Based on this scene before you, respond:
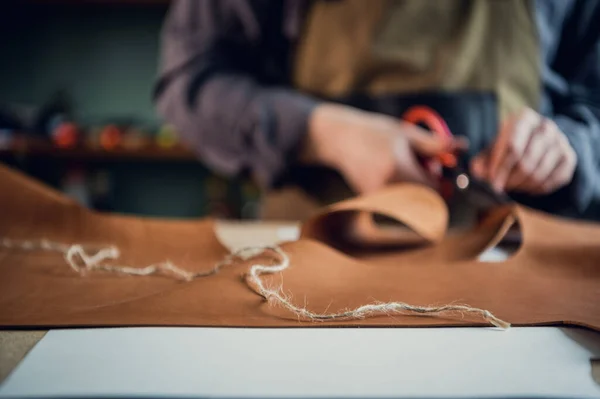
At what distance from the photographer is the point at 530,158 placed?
0.55m

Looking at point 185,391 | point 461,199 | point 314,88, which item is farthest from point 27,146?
point 185,391

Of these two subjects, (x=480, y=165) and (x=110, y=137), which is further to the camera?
(x=110, y=137)

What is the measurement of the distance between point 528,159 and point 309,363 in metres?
0.42

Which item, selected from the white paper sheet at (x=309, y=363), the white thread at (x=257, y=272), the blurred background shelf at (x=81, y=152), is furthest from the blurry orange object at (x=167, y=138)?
the white paper sheet at (x=309, y=363)

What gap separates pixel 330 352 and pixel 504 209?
0.25 meters

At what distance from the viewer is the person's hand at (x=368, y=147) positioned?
54 centimetres

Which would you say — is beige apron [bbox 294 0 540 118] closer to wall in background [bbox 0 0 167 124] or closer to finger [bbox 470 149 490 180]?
finger [bbox 470 149 490 180]

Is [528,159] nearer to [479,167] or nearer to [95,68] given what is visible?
[479,167]

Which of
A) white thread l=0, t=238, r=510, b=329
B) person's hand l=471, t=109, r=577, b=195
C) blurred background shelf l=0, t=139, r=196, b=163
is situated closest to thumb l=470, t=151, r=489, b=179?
person's hand l=471, t=109, r=577, b=195

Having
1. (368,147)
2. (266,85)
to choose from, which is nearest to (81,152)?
(266,85)

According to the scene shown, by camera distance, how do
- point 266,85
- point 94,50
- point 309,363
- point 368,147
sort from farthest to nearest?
point 94,50
point 266,85
point 368,147
point 309,363

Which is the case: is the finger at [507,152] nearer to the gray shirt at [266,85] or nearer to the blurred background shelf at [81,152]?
the gray shirt at [266,85]

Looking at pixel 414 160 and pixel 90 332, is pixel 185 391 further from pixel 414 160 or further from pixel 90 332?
pixel 414 160

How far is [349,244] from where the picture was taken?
437 millimetres
